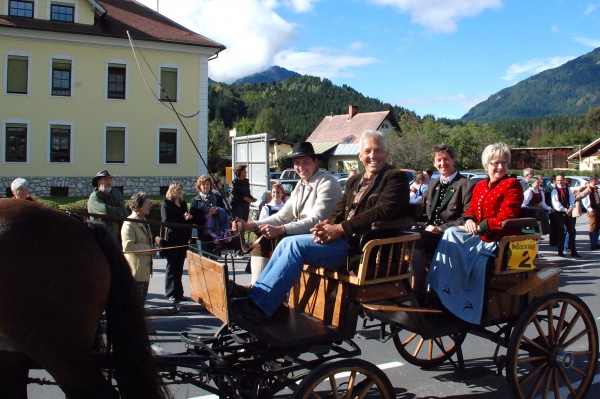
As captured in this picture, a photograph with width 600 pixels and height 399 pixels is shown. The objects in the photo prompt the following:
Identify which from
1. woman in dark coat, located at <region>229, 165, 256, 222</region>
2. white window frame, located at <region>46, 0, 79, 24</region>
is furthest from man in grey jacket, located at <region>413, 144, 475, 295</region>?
white window frame, located at <region>46, 0, 79, 24</region>

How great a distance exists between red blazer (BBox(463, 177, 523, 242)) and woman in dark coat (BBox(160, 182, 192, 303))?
4593 mm

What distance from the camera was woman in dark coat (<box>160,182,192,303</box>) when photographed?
828 centimetres

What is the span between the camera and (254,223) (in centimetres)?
458

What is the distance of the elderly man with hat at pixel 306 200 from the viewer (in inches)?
174

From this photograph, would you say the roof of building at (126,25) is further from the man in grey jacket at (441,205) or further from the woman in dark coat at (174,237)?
the man in grey jacket at (441,205)

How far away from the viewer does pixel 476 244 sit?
187 inches

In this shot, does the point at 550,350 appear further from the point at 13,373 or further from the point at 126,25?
the point at 126,25

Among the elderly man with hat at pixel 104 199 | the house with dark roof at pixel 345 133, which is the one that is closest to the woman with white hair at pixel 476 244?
the elderly man with hat at pixel 104 199

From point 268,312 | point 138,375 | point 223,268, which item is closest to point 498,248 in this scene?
point 268,312

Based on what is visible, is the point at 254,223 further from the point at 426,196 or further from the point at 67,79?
the point at 67,79

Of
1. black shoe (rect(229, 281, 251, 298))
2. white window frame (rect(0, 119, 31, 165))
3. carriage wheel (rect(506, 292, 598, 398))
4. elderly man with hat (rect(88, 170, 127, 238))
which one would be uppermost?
white window frame (rect(0, 119, 31, 165))

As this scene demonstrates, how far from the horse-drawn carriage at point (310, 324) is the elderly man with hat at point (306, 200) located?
14.5 inches

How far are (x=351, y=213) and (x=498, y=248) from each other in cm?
123

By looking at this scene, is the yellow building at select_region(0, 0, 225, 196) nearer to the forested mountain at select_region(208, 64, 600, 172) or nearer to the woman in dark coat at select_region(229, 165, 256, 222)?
the forested mountain at select_region(208, 64, 600, 172)
